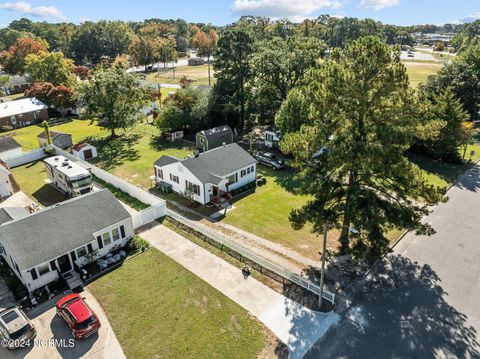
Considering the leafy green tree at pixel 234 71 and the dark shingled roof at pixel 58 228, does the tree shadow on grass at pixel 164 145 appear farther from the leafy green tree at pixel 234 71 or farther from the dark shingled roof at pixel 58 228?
the dark shingled roof at pixel 58 228

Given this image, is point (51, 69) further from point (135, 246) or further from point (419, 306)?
point (419, 306)

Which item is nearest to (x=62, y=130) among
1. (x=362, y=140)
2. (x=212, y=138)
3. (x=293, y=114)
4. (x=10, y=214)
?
(x=212, y=138)

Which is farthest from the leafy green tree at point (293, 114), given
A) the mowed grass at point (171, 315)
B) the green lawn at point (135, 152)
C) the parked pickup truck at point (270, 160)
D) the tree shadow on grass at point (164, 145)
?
the mowed grass at point (171, 315)

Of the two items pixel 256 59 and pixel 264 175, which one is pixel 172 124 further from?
pixel 264 175

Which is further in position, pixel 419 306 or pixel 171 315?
pixel 419 306

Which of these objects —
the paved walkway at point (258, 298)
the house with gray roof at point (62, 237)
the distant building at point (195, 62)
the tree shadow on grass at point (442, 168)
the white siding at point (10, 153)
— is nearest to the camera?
the paved walkway at point (258, 298)

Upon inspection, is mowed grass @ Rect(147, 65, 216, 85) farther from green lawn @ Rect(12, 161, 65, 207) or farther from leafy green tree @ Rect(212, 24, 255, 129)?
green lawn @ Rect(12, 161, 65, 207)
